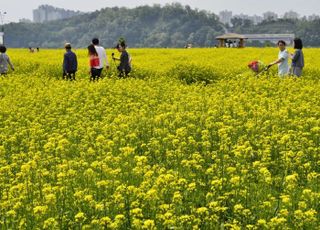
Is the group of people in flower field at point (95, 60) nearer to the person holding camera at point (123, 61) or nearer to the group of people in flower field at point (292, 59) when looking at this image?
the person holding camera at point (123, 61)

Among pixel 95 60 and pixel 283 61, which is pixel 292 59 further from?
pixel 95 60

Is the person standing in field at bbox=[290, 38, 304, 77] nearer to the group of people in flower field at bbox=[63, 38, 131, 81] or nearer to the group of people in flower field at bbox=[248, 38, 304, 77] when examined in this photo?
the group of people in flower field at bbox=[248, 38, 304, 77]

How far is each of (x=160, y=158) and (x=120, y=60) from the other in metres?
10.6

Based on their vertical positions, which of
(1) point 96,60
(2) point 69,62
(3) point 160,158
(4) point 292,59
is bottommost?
(3) point 160,158

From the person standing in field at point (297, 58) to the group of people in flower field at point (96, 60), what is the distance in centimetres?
550

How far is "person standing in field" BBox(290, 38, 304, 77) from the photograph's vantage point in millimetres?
16266

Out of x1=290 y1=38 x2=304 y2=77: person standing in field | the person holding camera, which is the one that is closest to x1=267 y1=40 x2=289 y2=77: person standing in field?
x1=290 y1=38 x2=304 y2=77: person standing in field

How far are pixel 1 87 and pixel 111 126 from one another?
24.6ft

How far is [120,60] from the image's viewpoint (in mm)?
18891

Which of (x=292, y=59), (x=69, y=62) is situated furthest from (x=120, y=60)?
(x=292, y=59)

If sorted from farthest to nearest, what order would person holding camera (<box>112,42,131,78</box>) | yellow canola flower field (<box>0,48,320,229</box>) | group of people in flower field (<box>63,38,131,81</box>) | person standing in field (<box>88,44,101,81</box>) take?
person holding camera (<box>112,42,131,78</box>)
group of people in flower field (<box>63,38,131,81</box>)
person standing in field (<box>88,44,101,81</box>)
yellow canola flower field (<box>0,48,320,229</box>)

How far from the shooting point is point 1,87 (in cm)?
1669

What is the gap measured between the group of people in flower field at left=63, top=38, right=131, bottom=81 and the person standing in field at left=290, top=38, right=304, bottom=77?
550 cm

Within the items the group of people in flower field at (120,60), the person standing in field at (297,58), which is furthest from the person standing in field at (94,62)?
the person standing in field at (297,58)
